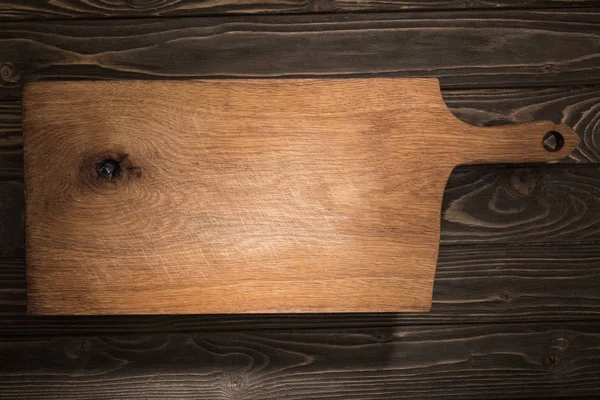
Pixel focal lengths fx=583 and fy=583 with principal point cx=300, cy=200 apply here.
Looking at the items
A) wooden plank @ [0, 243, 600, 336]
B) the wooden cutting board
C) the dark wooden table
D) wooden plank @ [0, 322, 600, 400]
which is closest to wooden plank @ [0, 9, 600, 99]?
the dark wooden table

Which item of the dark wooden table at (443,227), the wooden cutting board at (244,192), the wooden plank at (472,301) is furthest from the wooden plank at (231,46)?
the wooden plank at (472,301)

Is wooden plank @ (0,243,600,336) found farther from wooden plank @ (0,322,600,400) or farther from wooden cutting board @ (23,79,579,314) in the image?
wooden cutting board @ (23,79,579,314)

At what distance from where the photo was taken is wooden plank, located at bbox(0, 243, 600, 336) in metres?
1.05

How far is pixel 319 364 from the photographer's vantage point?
3.48ft

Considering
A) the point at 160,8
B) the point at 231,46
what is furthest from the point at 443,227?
the point at 160,8

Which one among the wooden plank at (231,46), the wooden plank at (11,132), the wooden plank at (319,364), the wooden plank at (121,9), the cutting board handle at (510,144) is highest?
the wooden plank at (121,9)

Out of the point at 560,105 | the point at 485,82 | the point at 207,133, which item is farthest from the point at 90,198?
the point at 560,105

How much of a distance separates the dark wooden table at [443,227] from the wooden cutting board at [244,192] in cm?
11

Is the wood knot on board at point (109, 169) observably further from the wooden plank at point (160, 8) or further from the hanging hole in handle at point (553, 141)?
the hanging hole in handle at point (553, 141)

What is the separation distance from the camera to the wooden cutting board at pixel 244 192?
35.9 inches

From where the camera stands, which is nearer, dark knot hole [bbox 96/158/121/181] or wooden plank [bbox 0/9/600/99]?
dark knot hole [bbox 96/158/121/181]

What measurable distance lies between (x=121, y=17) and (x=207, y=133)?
0.28 metres

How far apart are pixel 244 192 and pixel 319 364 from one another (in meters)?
0.36

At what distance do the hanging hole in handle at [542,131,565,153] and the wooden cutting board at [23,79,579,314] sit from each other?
31 millimetres
